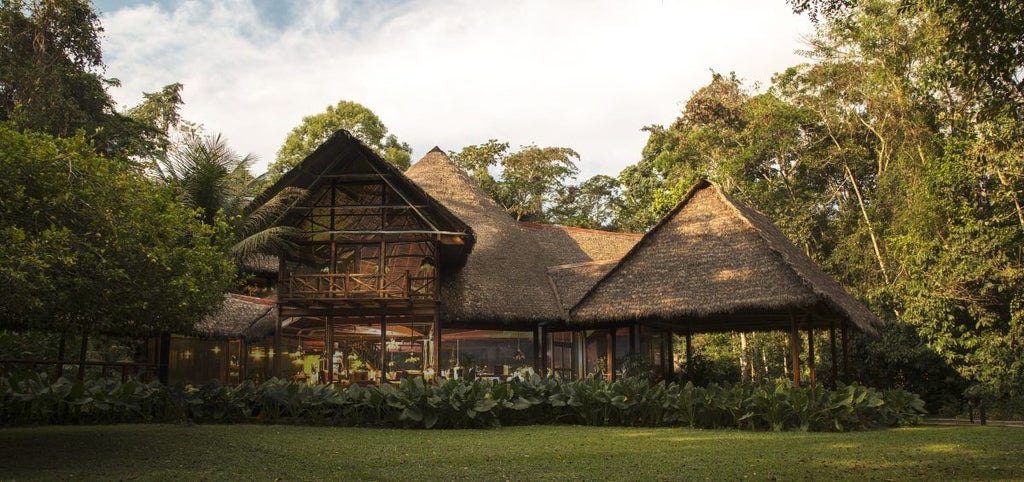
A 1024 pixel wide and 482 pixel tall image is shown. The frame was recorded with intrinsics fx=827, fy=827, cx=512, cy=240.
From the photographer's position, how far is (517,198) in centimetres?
3334

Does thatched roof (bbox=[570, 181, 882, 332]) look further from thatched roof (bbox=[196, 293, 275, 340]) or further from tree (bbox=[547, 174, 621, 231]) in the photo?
tree (bbox=[547, 174, 621, 231])

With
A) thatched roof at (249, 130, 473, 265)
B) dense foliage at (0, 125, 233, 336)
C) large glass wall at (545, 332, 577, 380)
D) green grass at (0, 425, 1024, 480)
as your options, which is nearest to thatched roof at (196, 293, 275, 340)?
thatched roof at (249, 130, 473, 265)

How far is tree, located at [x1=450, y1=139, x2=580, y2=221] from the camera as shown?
32969 millimetres

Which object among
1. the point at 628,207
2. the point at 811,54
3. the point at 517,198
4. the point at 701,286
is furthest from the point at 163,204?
the point at 628,207

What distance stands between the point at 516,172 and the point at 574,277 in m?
15.4

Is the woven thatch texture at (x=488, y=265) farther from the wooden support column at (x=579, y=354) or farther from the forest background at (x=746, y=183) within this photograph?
the forest background at (x=746, y=183)

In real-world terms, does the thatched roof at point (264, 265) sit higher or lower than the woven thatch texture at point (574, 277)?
higher

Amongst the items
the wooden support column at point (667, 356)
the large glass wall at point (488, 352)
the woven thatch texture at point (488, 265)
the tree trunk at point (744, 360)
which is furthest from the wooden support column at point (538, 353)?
the tree trunk at point (744, 360)

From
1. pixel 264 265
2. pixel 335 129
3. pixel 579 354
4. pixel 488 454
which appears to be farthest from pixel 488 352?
pixel 335 129

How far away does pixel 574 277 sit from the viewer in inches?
720

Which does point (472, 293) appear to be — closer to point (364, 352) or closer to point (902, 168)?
point (364, 352)

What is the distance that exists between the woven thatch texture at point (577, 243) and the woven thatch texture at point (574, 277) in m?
1.20

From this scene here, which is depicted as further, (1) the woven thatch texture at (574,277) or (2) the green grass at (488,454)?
(1) the woven thatch texture at (574,277)

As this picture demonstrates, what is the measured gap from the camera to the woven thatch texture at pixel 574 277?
17.5 meters
